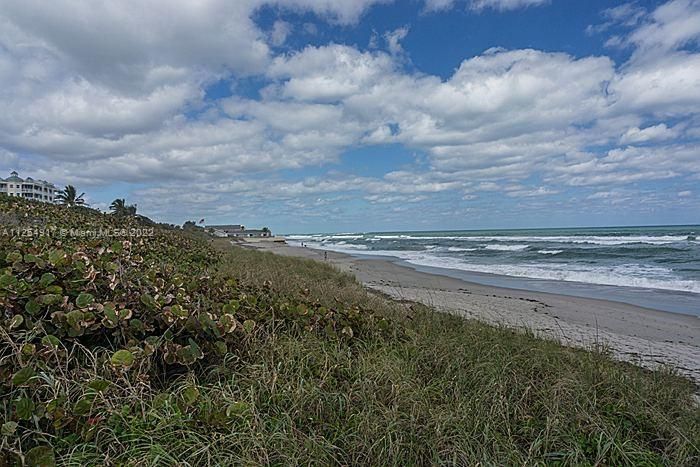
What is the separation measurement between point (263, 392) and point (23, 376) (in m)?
1.42

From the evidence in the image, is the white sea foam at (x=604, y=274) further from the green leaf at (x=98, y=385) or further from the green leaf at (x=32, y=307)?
the green leaf at (x=32, y=307)

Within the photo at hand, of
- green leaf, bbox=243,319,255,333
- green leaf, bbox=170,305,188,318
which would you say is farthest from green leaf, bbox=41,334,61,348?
green leaf, bbox=243,319,255,333

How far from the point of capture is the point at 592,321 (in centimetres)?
917

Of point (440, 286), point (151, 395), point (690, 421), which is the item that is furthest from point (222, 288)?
point (440, 286)

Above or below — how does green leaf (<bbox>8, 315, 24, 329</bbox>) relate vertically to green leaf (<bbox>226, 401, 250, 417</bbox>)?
above

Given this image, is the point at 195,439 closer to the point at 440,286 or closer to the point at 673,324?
the point at 673,324

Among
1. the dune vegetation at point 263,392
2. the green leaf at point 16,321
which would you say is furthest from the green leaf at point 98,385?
the green leaf at point 16,321

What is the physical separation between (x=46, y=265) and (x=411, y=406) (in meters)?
3.06

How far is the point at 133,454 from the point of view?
2254 millimetres

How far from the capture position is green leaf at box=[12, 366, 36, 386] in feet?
7.54

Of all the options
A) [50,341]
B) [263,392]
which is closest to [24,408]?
[50,341]

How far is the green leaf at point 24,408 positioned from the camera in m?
2.18

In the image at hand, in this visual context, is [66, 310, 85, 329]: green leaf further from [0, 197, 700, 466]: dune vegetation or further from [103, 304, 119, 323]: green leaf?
[103, 304, 119, 323]: green leaf

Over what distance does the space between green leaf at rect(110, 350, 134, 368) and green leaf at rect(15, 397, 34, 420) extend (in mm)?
476
